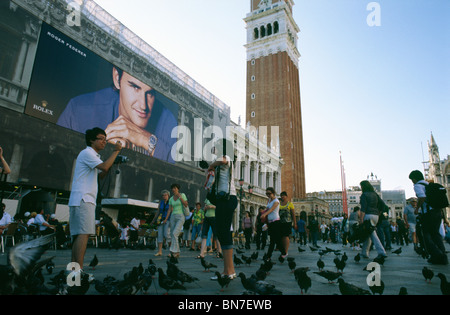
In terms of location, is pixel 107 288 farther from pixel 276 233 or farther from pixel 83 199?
pixel 276 233

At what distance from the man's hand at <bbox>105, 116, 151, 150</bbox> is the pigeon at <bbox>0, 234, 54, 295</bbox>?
14.8 metres

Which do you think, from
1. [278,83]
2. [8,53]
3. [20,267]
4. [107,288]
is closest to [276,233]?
[107,288]

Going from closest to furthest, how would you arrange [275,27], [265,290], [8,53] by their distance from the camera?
[265,290]
[8,53]
[275,27]

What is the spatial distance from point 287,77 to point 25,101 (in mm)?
40694

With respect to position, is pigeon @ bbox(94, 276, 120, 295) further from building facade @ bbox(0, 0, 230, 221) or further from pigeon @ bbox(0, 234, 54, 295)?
building facade @ bbox(0, 0, 230, 221)

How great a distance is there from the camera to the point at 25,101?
42.5 ft

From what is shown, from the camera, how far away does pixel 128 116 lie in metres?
17.6

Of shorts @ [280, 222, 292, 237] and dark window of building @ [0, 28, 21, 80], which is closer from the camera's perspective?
shorts @ [280, 222, 292, 237]

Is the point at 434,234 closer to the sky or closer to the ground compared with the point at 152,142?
closer to the ground

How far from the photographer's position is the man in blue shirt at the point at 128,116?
49.7 ft

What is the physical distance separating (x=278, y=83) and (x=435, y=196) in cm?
4425

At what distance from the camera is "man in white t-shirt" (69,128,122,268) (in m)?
2.79

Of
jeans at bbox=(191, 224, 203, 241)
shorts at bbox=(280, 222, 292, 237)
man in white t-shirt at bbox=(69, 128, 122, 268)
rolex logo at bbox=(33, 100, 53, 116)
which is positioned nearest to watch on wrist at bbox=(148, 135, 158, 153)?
rolex logo at bbox=(33, 100, 53, 116)
